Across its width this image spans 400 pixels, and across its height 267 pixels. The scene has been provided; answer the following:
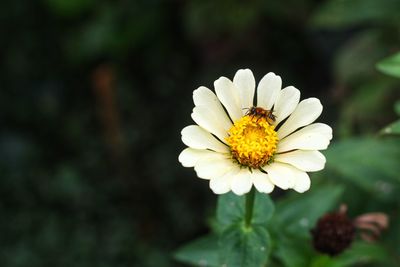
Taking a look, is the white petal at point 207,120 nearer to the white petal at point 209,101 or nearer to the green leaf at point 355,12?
the white petal at point 209,101

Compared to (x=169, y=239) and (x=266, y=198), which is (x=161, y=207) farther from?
(x=266, y=198)

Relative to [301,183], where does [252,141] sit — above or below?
above

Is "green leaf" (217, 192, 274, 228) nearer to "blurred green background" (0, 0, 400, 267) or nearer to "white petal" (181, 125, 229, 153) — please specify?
"white petal" (181, 125, 229, 153)

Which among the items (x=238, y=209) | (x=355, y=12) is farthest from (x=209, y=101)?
(x=355, y=12)

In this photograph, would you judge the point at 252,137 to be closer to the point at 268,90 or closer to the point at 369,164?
the point at 268,90

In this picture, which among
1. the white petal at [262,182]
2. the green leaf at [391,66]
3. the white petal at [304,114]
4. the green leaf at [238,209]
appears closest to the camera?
the white petal at [262,182]

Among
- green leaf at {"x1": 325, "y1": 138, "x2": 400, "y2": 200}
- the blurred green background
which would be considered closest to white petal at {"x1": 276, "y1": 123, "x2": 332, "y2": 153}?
green leaf at {"x1": 325, "y1": 138, "x2": 400, "y2": 200}

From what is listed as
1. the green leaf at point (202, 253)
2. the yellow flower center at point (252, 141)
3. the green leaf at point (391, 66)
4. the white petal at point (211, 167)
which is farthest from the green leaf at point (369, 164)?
the white petal at point (211, 167)
